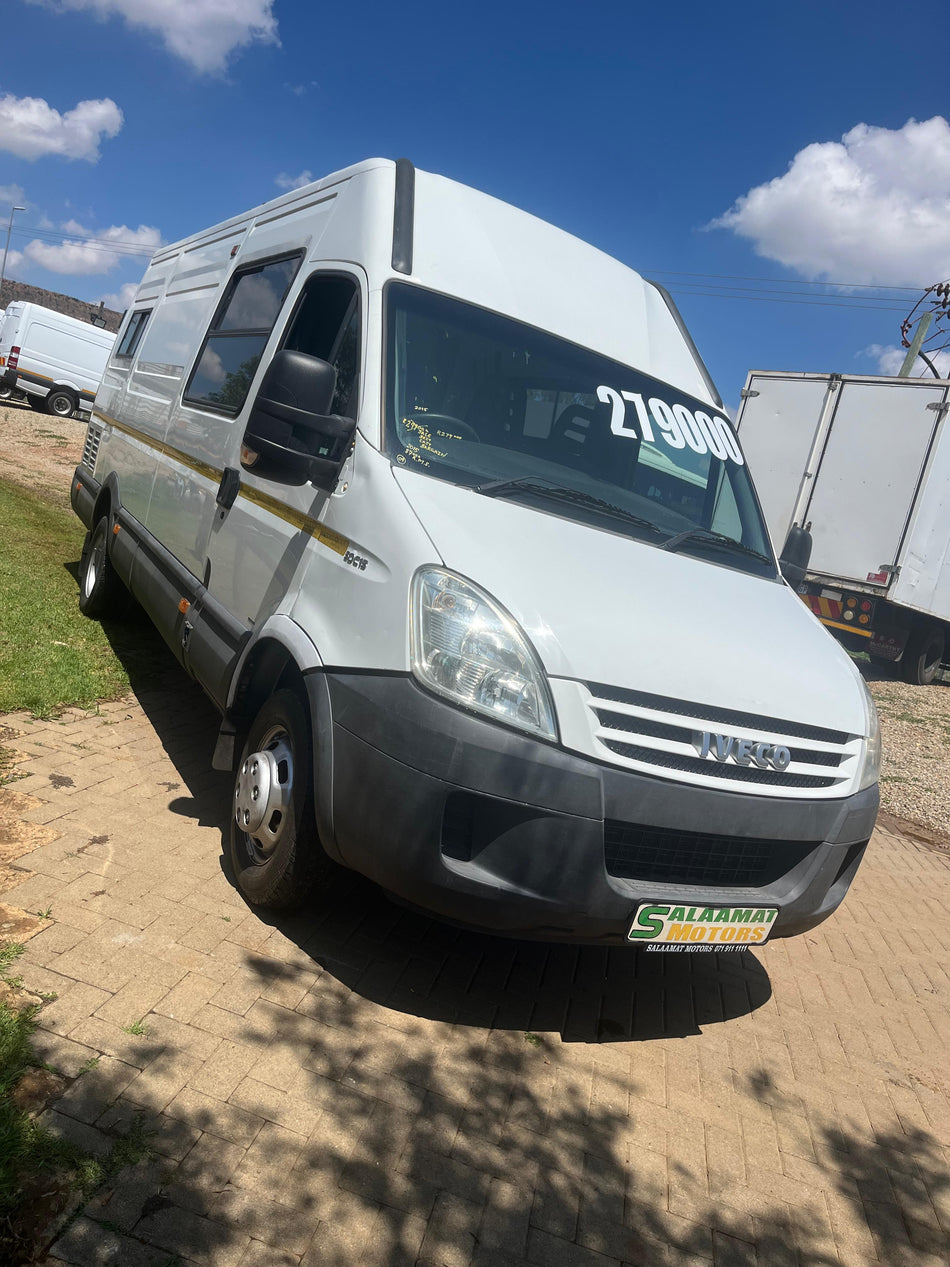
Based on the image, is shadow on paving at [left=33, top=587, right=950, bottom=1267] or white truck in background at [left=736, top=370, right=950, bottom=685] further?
white truck in background at [left=736, top=370, right=950, bottom=685]

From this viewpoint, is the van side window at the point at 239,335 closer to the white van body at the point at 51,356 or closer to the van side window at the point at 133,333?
the van side window at the point at 133,333

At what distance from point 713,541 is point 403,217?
1788 mm

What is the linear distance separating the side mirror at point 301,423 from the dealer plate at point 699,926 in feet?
5.90

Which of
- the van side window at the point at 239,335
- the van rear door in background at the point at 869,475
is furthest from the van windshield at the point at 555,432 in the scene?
the van rear door in background at the point at 869,475

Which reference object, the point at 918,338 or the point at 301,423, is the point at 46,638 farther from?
the point at 918,338

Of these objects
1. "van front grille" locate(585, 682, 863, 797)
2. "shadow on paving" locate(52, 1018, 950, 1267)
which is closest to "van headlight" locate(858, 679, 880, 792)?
"van front grille" locate(585, 682, 863, 797)

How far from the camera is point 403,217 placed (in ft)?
12.8

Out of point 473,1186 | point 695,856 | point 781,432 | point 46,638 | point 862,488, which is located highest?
point 781,432

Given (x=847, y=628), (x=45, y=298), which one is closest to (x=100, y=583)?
(x=847, y=628)

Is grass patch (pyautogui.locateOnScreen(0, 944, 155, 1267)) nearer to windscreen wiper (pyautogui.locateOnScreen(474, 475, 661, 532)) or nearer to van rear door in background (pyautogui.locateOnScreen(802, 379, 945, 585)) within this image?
windscreen wiper (pyautogui.locateOnScreen(474, 475, 661, 532))

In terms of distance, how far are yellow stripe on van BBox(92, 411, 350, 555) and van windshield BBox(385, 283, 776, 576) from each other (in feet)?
1.19

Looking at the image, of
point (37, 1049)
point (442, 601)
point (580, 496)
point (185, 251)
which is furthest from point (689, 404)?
point (185, 251)

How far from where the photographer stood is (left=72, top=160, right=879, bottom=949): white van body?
297cm

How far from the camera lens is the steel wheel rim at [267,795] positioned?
143 inches
